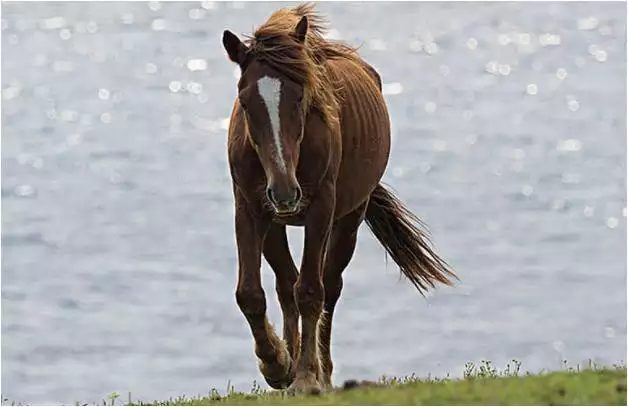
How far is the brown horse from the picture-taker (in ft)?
33.8

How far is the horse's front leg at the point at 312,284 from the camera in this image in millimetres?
10867

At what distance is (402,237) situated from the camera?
551 inches

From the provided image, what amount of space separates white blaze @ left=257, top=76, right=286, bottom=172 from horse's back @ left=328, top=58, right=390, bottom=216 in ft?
4.44

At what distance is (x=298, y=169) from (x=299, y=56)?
73cm

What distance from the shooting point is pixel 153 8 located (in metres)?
50.3

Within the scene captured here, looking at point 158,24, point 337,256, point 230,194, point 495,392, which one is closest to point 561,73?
point 158,24

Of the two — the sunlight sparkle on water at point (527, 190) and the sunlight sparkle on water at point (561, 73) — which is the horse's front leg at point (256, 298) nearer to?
the sunlight sparkle on water at point (527, 190)

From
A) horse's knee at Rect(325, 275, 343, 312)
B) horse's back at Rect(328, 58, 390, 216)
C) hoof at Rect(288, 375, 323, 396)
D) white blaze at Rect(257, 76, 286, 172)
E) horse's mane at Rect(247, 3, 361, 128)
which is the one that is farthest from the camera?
horse's knee at Rect(325, 275, 343, 312)

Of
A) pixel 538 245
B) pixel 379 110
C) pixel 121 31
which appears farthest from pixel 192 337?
pixel 121 31

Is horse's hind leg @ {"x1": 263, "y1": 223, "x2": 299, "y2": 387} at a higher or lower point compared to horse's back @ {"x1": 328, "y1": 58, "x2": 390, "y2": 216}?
lower

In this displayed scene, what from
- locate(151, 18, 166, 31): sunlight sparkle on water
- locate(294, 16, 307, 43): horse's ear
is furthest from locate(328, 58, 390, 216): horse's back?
locate(151, 18, 166, 31): sunlight sparkle on water

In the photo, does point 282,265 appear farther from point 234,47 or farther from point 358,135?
point 234,47

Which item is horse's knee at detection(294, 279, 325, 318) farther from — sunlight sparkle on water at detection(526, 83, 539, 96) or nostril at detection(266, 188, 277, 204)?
sunlight sparkle on water at detection(526, 83, 539, 96)

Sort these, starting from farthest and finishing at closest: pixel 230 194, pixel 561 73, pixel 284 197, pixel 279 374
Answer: pixel 561 73 < pixel 230 194 < pixel 279 374 < pixel 284 197
